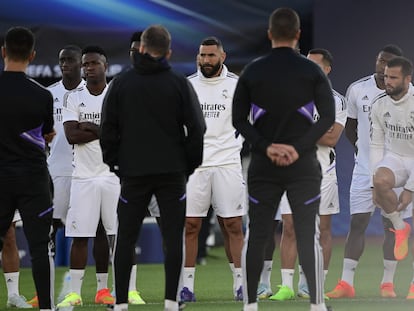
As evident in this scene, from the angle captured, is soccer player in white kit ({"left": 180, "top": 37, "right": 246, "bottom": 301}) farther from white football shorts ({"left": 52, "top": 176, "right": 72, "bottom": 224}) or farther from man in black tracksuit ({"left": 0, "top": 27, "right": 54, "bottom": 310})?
man in black tracksuit ({"left": 0, "top": 27, "right": 54, "bottom": 310})

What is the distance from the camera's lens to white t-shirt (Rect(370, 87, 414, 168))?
11.7 meters

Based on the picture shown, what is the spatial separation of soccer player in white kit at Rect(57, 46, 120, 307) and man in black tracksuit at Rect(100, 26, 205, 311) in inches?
86.0

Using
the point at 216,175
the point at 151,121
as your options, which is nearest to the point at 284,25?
the point at 151,121

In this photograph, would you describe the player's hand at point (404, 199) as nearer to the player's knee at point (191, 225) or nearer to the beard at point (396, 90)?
the beard at point (396, 90)

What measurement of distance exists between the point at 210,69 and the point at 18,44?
2977 millimetres

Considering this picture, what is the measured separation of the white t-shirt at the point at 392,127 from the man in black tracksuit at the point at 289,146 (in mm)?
2732

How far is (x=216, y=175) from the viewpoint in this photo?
39.3ft

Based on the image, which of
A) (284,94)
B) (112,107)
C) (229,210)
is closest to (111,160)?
(112,107)

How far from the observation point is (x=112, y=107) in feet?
30.8

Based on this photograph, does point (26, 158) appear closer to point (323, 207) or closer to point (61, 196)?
point (61, 196)

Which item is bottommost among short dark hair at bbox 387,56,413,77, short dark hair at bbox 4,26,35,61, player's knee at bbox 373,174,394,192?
player's knee at bbox 373,174,394,192

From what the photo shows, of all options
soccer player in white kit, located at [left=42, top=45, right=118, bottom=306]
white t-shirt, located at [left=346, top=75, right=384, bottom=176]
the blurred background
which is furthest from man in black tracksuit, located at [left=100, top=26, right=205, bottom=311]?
the blurred background

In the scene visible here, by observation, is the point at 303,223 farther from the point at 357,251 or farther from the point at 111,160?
the point at 357,251

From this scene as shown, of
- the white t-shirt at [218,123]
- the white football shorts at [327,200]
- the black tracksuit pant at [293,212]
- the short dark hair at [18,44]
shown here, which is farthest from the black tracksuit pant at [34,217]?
the white football shorts at [327,200]
